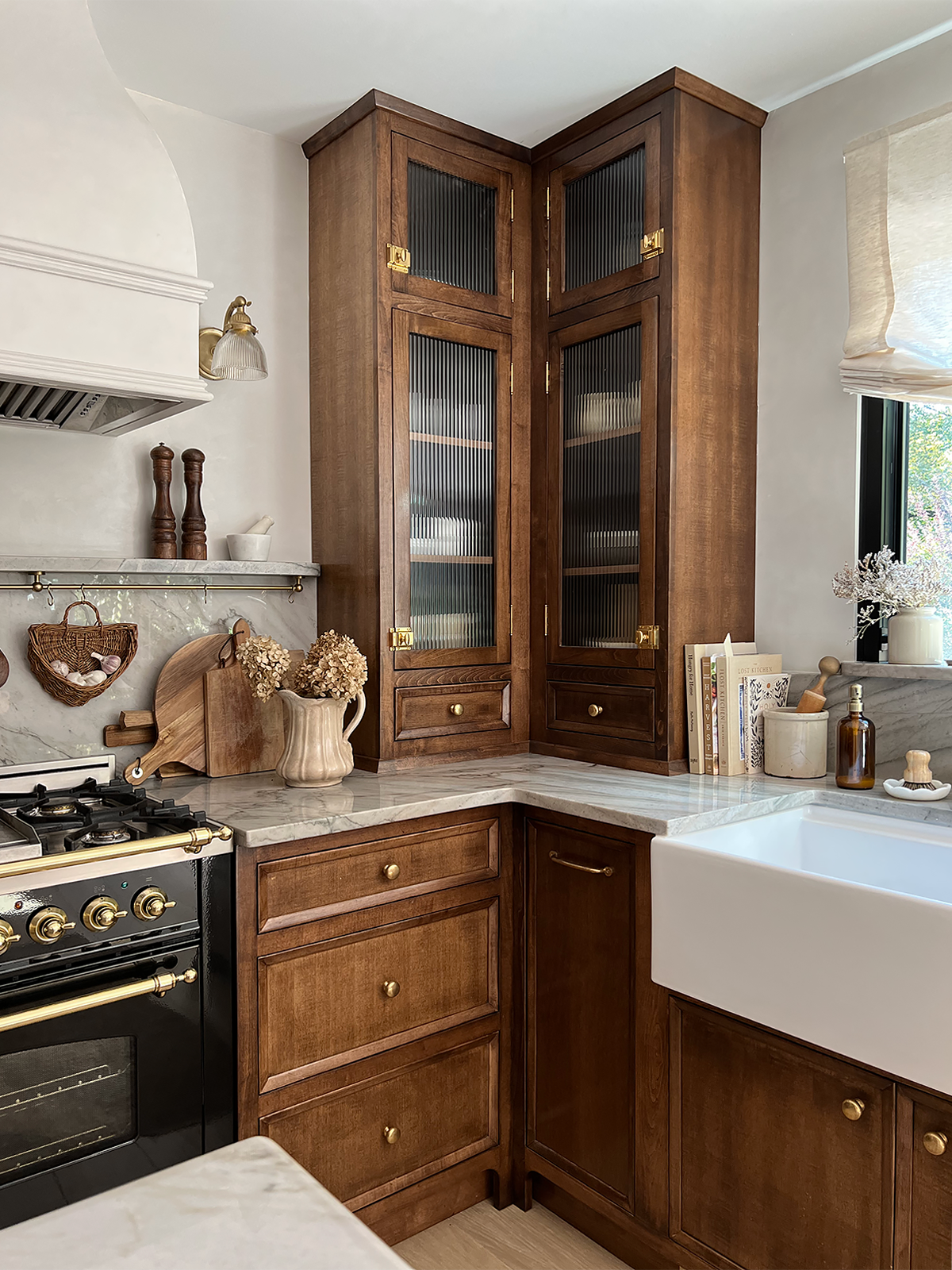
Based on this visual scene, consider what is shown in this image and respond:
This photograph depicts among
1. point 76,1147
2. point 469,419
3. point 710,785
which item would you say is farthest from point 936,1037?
point 469,419

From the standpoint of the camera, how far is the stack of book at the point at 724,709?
7.50ft

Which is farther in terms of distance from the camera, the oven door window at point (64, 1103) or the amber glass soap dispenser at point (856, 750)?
the amber glass soap dispenser at point (856, 750)

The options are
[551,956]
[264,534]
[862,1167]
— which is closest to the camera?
[862,1167]

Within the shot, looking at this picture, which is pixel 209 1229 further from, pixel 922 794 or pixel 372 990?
pixel 922 794

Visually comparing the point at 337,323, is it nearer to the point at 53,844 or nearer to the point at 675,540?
the point at 675,540

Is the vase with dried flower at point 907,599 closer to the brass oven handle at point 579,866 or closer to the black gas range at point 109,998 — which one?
the brass oven handle at point 579,866

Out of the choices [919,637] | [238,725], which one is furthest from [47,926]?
[919,637]

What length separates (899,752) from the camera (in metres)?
2.22

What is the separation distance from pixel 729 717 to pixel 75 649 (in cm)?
153

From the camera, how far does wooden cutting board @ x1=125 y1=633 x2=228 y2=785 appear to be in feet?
7.46

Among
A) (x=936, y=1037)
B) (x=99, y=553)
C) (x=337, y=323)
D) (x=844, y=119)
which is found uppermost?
(x=844, y=119)

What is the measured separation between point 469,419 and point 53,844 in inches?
59.2

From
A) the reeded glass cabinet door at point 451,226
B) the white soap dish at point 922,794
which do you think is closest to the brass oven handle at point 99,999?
the white soap dish at point 922,794

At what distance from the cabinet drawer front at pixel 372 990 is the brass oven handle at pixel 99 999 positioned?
184 millimetres
